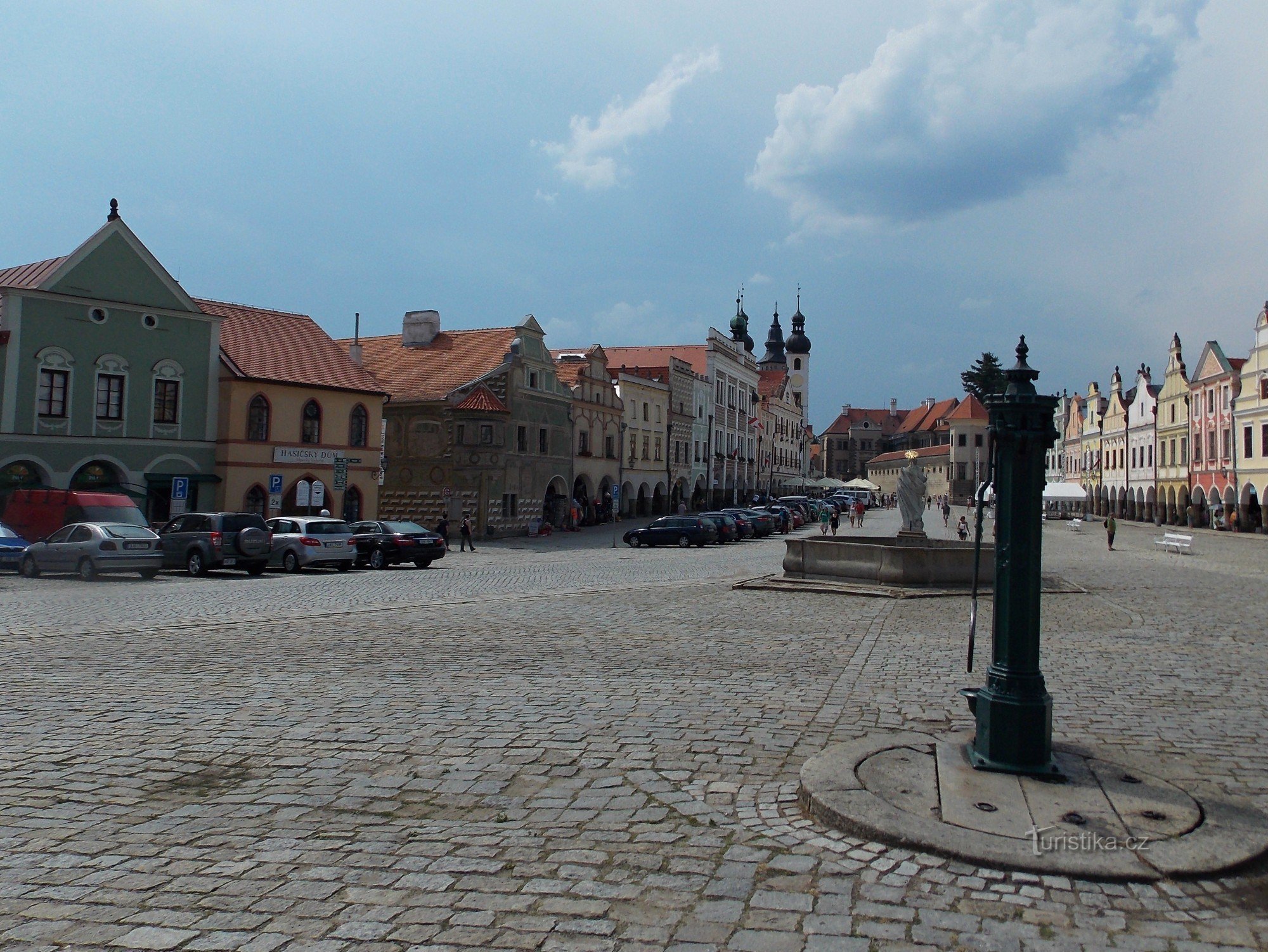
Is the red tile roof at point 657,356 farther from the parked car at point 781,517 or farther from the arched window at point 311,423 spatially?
the arched window at point 311,423

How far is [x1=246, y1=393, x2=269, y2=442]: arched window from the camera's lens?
37469 mm

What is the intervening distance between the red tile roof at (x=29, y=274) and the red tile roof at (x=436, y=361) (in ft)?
52.0

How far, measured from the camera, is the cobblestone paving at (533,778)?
4438mm

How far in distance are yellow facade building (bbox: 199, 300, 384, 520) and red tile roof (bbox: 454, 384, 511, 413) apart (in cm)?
386

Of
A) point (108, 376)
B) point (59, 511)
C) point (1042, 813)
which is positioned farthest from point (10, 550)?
point (1042, 813)

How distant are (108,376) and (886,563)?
89.7 ft

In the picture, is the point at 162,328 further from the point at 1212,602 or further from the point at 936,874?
the point at 936,874

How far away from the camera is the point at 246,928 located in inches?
171

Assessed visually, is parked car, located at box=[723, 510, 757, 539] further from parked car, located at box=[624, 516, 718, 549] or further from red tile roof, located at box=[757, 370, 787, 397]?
red tile roof, located at box=[757, 370, 787, 397]

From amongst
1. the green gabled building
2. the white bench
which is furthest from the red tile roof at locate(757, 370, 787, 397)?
the green gabled building

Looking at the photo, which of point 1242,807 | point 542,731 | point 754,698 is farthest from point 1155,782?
point 542,731

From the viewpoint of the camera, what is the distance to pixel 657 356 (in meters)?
81.2

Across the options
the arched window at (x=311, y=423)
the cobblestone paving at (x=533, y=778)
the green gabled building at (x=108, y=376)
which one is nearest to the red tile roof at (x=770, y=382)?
the arched window at (x=311, y=423)

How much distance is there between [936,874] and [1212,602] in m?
17.1
